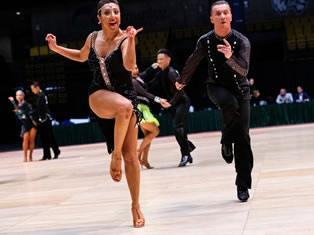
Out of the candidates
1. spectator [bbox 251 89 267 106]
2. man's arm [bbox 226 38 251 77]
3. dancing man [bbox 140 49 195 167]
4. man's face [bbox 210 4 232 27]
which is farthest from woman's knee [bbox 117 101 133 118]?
spectator [bbox 251 89 267 106]

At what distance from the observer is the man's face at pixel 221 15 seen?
689 centimetres

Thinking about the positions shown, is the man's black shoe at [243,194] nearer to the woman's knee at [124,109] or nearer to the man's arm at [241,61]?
the man's arm at [241,61]

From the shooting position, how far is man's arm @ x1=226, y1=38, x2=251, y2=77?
6.71 meters

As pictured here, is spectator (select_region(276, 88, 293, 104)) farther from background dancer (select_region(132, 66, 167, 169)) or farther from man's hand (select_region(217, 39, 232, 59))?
man's hand (select_region(217, 39, 232, 59))

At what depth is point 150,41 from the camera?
31.6 m

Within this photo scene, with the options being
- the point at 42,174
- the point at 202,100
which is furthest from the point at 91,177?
the point at 202,100

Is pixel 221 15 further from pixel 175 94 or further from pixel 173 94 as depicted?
pixel 173 94

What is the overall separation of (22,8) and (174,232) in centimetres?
2811

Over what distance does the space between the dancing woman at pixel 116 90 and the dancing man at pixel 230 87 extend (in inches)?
46.6

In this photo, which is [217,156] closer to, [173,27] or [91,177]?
[91,177]

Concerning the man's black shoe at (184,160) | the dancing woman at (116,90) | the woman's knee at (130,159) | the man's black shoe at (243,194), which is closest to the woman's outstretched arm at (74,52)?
the dancing woman at (116,90)

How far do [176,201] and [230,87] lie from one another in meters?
1.29

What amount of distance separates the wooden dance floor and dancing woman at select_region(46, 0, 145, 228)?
0.49m

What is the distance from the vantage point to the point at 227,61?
264 inches
